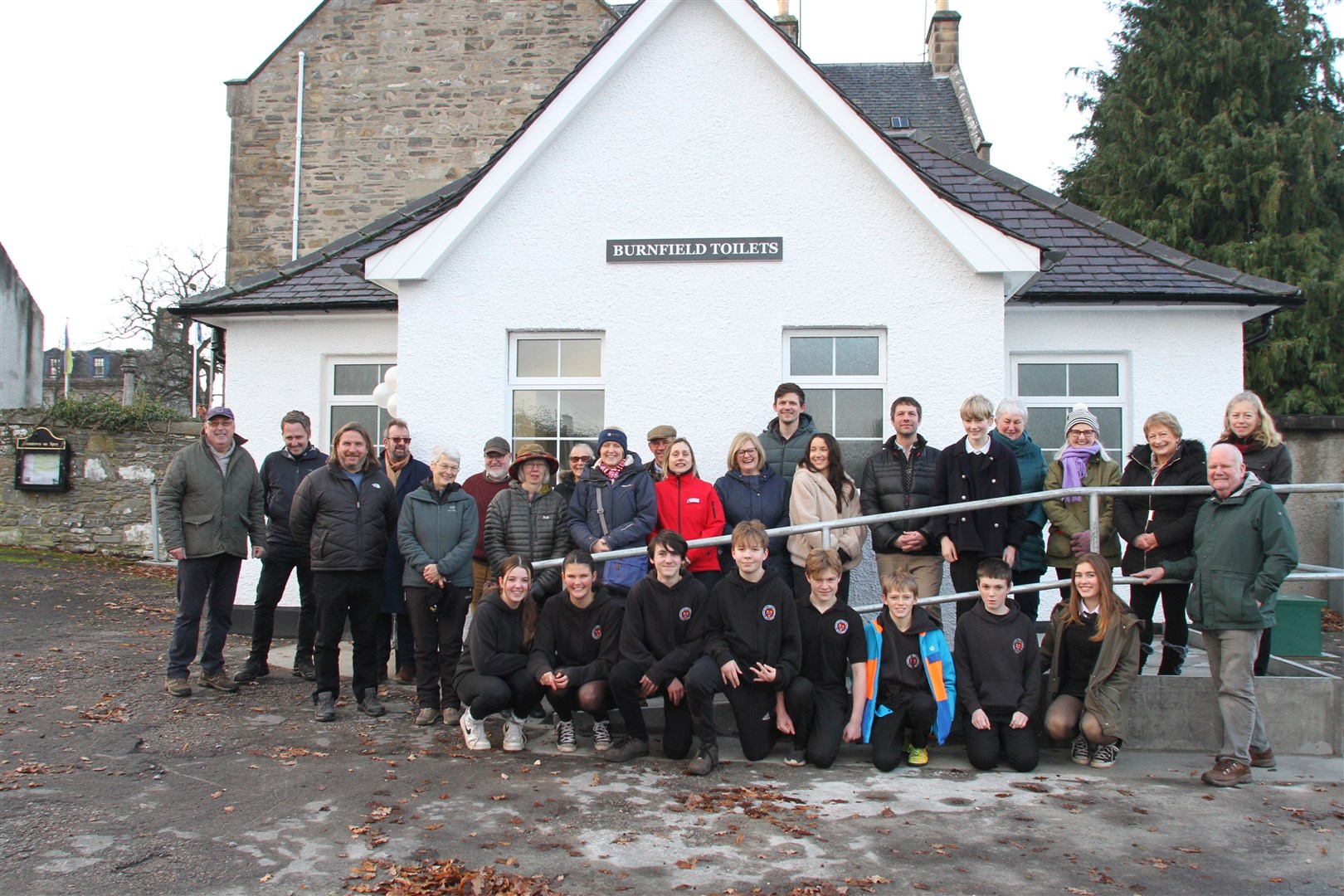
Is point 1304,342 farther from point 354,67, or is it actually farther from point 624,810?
point 354,67

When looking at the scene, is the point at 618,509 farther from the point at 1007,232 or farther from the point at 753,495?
the point at 1007,232

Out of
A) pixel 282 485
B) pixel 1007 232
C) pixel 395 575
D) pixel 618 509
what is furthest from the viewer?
pixel 1007 232

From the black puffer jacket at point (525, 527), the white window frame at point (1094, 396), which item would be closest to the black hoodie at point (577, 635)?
the black puffer jacket at point (525, 527)

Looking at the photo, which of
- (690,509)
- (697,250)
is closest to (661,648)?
(690,509)

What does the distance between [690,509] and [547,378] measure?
2.61m

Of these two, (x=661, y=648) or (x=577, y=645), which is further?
(x=577, y=645)

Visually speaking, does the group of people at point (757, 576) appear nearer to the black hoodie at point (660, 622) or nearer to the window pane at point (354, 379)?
the black hoodie at point (660, 622)

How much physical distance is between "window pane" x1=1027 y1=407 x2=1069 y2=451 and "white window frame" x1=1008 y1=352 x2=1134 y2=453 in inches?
1.6

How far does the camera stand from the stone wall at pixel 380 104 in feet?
59.9

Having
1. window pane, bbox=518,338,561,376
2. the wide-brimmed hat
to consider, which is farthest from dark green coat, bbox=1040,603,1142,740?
window pane, bbox=518,338,561,376

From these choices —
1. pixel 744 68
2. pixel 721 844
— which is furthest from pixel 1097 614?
pixel 744 68

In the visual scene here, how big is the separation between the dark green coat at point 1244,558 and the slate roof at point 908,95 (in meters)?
16.3

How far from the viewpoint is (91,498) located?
1588cm

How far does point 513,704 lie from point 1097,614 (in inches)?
132
